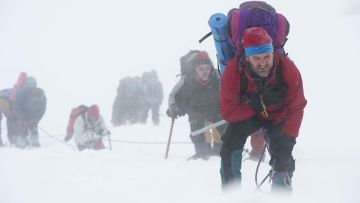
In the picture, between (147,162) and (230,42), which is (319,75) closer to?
(147,162)

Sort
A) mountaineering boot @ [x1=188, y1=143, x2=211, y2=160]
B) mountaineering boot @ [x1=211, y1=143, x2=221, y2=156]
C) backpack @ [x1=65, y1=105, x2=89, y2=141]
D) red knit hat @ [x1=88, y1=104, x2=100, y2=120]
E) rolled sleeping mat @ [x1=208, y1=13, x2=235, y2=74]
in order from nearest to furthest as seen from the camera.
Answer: rolled sleeping mat @ [x1=208, y1=13, x2=235, y2=74] → mountaineering boot @ [x1=188, y1=143, x2=211, y2=160] → mountaineering boot @ [x1=211, y1=143, x2=221, y2=156] → red knit hat @ [x1=88, y1=104, x2=100, y2=120] → backpack @ [x1=65, y1=105, x2=89, y2=141]

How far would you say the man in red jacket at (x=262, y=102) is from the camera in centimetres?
384

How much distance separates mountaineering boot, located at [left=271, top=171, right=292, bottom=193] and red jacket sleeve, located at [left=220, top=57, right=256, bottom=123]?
22.6 inches

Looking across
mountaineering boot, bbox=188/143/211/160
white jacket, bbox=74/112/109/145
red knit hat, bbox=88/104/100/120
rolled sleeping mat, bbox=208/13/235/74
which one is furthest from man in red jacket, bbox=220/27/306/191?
white jacket, bbox=74/112/109/145

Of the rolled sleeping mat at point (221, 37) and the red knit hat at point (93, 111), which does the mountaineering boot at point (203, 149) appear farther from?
the red knit hat at point (93, 111)

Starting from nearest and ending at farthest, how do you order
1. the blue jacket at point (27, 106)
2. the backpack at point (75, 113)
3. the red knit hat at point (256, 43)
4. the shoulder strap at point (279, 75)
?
the red knit hat at point (256, 43) → the shoulder strap at point (279, 75) → the backpack at point (75, 113) → the blue jacket at point (27, 106)

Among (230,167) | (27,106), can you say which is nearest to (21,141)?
(27,106)

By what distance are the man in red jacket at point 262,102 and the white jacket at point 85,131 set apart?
23.9 feet

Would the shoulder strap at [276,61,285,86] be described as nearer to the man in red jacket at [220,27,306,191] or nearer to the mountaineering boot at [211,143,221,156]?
the man in red jacket at [220,27,306,191]

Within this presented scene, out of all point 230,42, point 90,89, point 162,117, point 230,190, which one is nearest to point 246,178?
point 230,190

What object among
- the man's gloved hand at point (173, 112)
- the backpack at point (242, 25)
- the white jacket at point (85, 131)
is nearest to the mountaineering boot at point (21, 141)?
the white jacket at point (85, 131)

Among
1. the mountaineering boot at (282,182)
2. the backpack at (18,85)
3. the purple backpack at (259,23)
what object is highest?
the purple backpack at (259,23)

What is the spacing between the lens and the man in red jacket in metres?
3.84

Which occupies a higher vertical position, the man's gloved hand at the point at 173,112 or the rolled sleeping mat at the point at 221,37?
the rolled sleeping mat at the point at 221,37
